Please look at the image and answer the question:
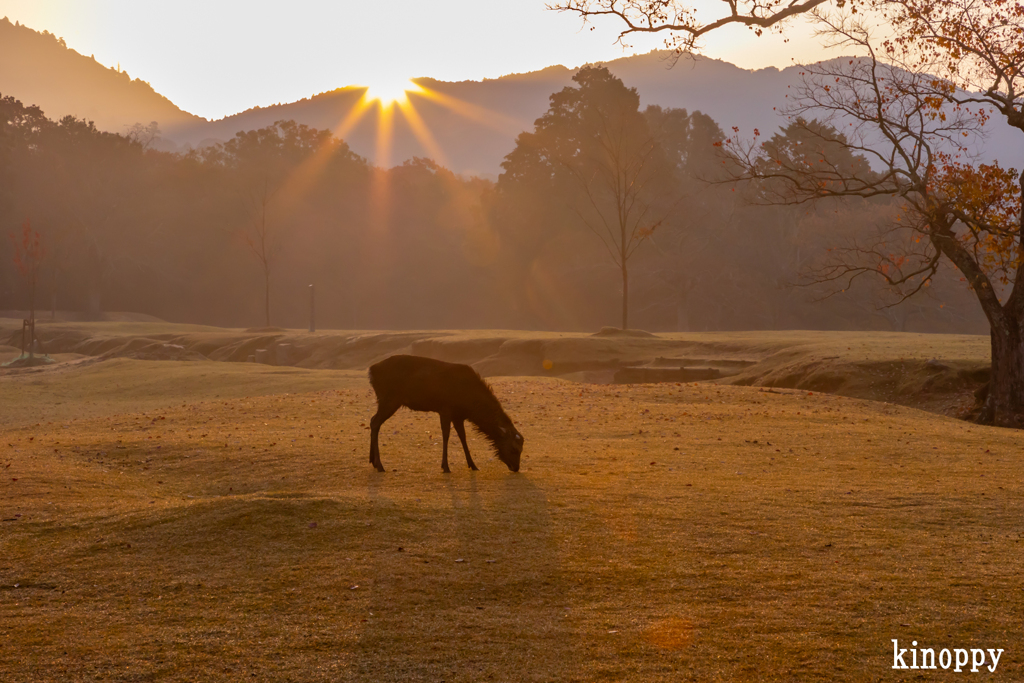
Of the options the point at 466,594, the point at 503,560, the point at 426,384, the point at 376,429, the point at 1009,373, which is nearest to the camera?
the point at 466,594

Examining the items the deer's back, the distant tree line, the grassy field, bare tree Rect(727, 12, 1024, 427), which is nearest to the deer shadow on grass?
the grassy field

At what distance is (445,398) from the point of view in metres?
11.3

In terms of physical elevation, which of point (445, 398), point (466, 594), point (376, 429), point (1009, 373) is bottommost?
point (466, 594)

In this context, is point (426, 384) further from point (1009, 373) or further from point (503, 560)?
point (1009, 373)

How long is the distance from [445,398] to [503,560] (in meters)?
4.14

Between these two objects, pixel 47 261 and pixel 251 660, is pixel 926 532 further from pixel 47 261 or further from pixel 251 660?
pixel 47 261

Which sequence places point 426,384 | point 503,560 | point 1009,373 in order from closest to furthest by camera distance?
point 503,560, point 426,384, point 1009,373

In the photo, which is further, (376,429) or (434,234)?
(434,234)

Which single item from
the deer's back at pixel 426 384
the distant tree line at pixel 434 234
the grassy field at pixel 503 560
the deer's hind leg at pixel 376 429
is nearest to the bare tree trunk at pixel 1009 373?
the grassy field at pixel 503 560

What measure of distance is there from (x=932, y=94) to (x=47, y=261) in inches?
2826

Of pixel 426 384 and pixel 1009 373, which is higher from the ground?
pixel 426 384

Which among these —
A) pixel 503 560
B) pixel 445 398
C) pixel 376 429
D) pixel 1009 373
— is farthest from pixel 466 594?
pixel 1009 373

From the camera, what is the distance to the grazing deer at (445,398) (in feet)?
37.1

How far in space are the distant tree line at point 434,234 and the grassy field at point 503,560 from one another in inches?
1831
